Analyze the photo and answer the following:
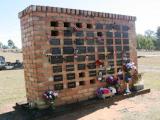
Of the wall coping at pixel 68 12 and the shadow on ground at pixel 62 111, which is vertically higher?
the wall coping at pixel 68 12

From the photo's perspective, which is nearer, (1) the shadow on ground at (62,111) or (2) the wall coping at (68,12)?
(1) the shadow on ground at (62,111)

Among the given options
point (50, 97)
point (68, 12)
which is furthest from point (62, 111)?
point (68, 12)

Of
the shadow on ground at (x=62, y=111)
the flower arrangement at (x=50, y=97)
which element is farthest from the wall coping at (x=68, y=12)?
the shadow on ground at (x=62, y=111)

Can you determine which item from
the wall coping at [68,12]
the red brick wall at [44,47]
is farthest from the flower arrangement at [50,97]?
the wall coping at [68,12]

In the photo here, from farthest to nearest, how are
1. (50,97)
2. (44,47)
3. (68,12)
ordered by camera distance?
(68,12) < (44,47) < (50,97)

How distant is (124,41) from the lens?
829 cm

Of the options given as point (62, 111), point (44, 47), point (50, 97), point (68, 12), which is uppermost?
point (68, 12)

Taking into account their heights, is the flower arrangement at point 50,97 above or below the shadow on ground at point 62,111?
above

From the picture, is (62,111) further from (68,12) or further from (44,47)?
(68,12)

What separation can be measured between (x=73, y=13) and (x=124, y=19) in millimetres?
2243

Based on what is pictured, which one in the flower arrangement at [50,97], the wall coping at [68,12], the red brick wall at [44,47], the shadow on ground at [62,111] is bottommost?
the shadow on ground at [62,111]

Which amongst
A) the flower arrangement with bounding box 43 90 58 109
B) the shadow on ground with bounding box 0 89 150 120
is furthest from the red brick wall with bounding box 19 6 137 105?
the shadow on ground with bounding box 0 89 150 120

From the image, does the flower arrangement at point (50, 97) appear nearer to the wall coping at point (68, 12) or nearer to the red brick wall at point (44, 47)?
the red brick wall at point (44, 47)

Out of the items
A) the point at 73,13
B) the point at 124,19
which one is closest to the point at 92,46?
the point at 73,13
